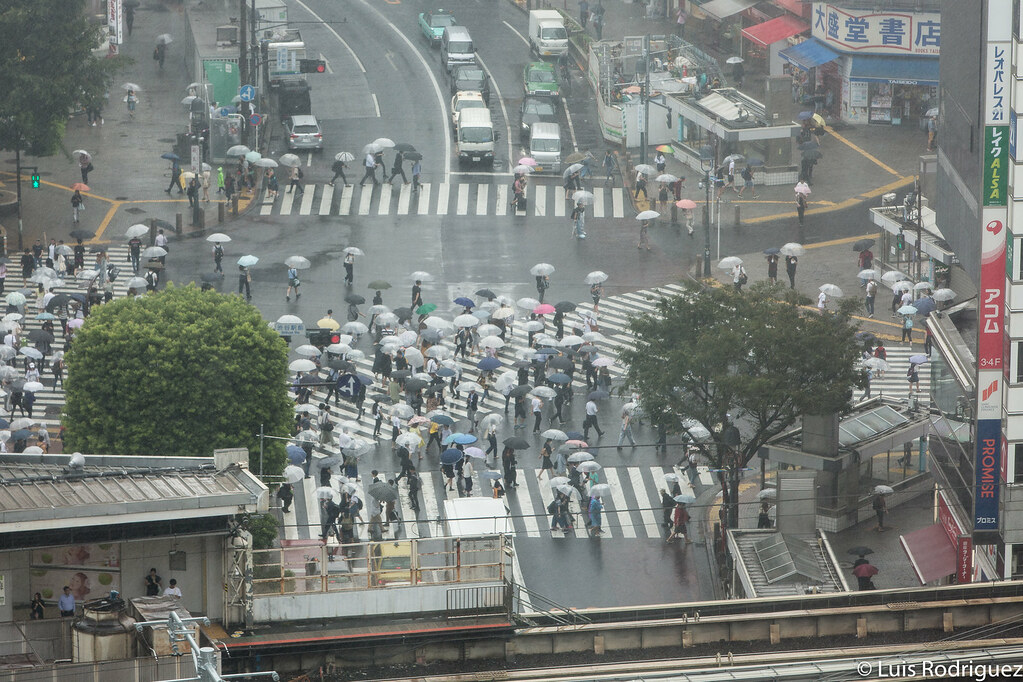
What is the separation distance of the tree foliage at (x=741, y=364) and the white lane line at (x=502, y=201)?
27727mm

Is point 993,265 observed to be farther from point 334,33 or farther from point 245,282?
point 334,33

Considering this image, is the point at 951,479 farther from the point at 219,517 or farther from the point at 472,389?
the point at 219,517

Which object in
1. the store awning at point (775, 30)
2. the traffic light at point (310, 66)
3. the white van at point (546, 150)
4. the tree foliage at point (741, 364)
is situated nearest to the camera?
the tree foliage at point (741, 364)

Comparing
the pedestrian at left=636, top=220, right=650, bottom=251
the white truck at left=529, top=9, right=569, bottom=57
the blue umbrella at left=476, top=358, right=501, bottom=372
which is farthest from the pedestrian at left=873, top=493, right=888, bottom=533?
the white truck at left=529, top=9, right=569, bottom=57

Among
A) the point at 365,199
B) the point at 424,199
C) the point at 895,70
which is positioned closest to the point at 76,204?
the point at 365,199

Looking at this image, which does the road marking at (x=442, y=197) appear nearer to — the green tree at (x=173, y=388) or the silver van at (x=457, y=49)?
the silver van at (x=457, y=49)

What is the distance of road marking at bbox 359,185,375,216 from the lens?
88.1 metres

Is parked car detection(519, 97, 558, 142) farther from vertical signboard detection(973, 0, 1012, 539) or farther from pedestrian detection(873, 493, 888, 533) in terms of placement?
vertical signboard detection(973, 0, 1012, 539)

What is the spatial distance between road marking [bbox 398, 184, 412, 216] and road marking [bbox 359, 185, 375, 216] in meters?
1.44

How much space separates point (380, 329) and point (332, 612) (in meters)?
36.5

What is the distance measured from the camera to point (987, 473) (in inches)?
1946

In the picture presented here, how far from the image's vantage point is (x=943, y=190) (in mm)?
55031

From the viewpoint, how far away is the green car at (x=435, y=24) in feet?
357

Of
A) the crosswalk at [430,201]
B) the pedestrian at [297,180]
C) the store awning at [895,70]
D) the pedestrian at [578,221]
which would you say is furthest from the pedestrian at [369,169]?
the store awning at [895,70]
